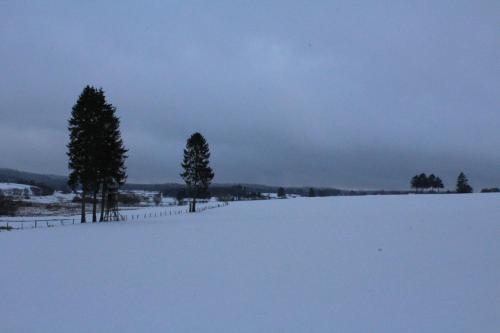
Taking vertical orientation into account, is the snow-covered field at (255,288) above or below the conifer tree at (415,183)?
below

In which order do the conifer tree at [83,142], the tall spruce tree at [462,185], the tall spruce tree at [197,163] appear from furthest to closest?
1. the tall spruce tree at [462,185]
2. the tall spruce tree at [197,163]
3. the conifer tree at [83,142]

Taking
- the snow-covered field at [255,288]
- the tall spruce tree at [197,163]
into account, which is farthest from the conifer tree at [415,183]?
the snow-covered field at [255,288]

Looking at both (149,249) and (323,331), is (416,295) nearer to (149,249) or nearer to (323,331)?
(323,331)

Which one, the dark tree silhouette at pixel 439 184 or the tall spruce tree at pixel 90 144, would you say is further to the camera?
the dark tree silhouette at pixel 439 184

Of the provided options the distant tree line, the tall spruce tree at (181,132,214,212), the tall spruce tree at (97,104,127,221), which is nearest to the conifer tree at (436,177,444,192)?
the distant tree line

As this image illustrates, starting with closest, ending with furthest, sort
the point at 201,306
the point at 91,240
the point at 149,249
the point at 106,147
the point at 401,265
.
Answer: the point at 201,306, the point at 401,265, the point at 149,249, the point at 91,240, the point at 106,147

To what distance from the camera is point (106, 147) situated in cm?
3953

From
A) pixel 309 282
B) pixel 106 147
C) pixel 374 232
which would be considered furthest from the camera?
pixel 106 147

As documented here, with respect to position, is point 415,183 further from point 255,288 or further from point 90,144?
point 255,288

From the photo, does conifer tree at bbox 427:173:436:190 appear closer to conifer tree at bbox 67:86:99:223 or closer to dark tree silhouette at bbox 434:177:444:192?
dark tree silhouette at bbox 434:177:444:192

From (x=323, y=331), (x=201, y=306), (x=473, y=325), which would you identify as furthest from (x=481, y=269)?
(x=201, y=306)

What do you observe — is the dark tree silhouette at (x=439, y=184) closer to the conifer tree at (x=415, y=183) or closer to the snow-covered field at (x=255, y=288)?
the conifer tree at (x=415, y=183)

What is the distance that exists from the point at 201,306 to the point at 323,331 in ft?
10.8

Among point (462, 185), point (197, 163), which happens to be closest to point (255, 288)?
point (197, 163)
